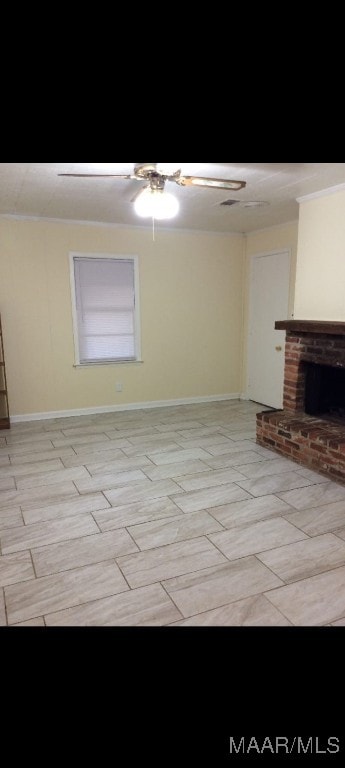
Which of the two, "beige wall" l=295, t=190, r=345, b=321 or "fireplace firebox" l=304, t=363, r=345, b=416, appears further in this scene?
"fireplace firebox" l=304, t=363, r=345, b=416

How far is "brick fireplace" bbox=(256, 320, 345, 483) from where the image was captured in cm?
324

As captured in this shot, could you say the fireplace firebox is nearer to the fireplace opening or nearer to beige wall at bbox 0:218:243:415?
the fireplace opening

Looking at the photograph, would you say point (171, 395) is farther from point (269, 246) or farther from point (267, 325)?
point (269, 246)

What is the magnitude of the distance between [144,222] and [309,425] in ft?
10.2

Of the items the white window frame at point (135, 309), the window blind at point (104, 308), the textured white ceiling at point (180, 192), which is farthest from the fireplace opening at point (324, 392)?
the window blind at point (104, 308)

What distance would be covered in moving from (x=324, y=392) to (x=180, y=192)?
2.29m

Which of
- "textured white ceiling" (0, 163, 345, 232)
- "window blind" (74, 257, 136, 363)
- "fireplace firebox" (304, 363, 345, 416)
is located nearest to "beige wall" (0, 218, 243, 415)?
"window blind" (74, 257, 136, 363)

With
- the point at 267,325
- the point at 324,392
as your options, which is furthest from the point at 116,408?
the point at 324,392

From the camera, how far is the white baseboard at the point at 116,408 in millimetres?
4980

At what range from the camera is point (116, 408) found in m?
5.43

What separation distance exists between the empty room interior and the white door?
0.03 metres
